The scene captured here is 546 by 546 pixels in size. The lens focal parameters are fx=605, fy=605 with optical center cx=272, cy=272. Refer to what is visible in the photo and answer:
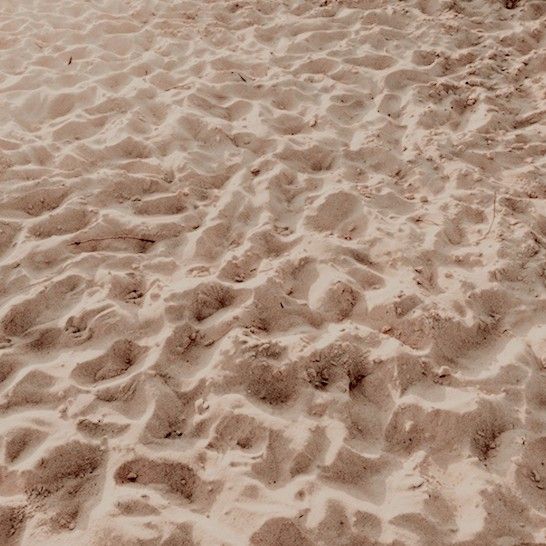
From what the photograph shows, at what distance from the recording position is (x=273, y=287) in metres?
2.76

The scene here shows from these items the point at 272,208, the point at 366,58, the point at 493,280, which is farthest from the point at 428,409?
the point at 366,58

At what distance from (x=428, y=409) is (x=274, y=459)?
1.99ft

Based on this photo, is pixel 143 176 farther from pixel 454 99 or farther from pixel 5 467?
pixel 454 99

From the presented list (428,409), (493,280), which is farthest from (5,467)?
(493,280)

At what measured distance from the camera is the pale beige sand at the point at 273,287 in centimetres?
204

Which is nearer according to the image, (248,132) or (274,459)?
(274,459)

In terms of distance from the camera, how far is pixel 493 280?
9.16ft

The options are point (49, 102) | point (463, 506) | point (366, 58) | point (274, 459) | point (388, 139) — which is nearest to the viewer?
point (463, 506)

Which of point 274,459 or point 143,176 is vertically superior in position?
point 143,176

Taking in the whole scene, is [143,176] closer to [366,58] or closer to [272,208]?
[272,208]

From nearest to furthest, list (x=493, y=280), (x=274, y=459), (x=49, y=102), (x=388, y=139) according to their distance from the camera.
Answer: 1. (x=274, y=459)
2. (x=493, y=280)
3. (x=388, y=139)
4. (x=49, y=102)

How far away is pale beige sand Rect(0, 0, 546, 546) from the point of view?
2.04 m

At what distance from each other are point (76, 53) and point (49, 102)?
74 centimetres

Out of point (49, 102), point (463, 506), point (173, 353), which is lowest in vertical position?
point (463, 506)
